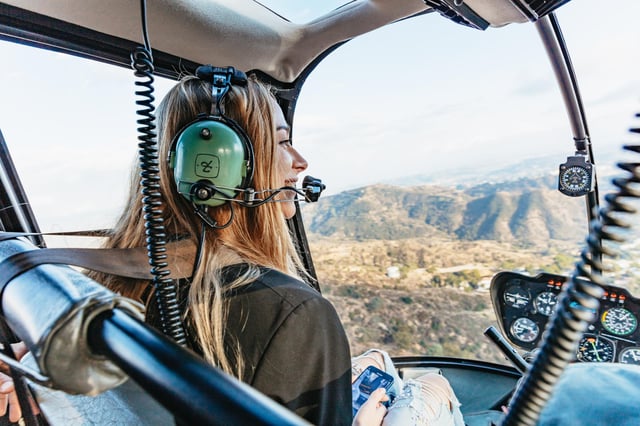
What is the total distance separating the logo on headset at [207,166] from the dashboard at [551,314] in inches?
69.6

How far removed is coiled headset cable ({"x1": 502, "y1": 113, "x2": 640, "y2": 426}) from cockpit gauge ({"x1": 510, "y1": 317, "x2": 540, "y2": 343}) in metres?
2.21

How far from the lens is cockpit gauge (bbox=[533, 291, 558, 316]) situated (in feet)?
7.24

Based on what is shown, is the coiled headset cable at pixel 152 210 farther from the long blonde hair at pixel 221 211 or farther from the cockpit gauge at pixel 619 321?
the cockpit gauge at pixel 619 321

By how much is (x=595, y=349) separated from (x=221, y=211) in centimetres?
204

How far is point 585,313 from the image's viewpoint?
33cm

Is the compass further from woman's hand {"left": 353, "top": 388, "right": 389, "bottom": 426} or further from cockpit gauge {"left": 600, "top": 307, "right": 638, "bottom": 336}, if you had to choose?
woman's hand {"left": 353, "top": 388, "right": 389, "bottom": 426}

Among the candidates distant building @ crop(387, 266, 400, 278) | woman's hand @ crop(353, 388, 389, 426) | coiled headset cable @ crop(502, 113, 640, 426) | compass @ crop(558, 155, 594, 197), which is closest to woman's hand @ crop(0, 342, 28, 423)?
woman's hand @ crop(353, 388, 389, 426)

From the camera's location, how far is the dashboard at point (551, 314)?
1.98 metres

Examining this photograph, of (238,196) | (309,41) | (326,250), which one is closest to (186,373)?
(238,196)

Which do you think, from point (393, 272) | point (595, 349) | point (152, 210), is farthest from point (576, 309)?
point (393, 272)

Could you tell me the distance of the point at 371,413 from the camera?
130cm

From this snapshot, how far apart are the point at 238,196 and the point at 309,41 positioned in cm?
110

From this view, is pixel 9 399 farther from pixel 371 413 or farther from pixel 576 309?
pixel 576 309

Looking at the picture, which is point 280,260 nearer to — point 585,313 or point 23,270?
point 23,270
